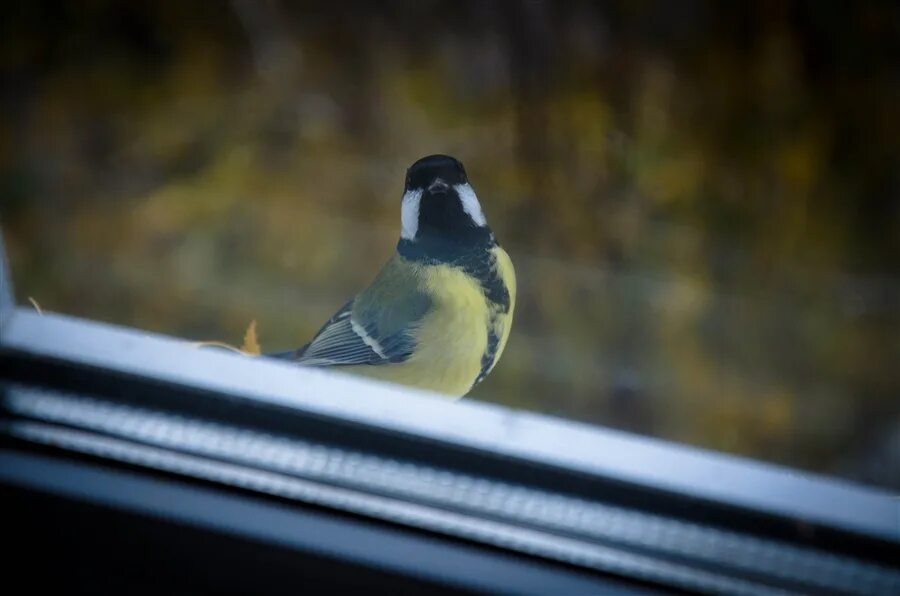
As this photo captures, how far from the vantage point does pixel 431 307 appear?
1.98 ft

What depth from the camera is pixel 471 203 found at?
582mm

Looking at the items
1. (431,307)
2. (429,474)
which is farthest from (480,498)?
(431,307)

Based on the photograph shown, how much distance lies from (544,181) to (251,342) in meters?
0.24

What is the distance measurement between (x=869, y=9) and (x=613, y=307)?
0.22 meters

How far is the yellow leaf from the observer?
625 millimetres

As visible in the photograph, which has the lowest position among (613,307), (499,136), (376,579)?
(376,579)

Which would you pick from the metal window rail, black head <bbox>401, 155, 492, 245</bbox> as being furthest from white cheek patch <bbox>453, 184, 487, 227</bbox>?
the metal window rail

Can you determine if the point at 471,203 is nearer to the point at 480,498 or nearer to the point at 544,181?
the point at 544,181

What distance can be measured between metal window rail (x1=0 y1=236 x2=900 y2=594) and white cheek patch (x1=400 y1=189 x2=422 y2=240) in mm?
105

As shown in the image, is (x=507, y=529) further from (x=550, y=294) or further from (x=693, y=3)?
(x=693, y=3)

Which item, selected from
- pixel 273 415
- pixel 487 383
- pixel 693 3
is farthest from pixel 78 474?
pixel 693 3

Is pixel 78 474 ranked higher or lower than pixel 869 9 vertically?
lower

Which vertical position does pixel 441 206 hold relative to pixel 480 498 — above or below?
above

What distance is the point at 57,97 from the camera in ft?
2.15
